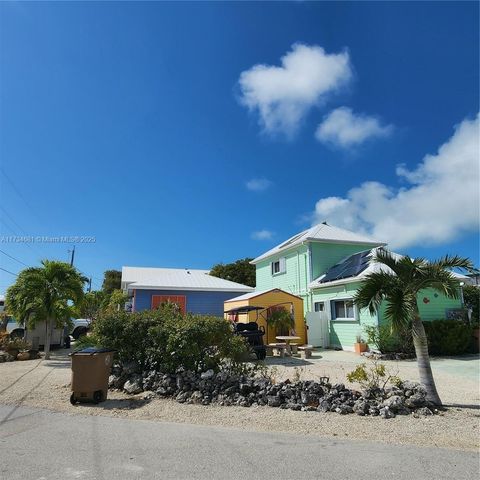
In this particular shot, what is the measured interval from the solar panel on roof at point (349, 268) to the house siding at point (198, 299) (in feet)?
22.0

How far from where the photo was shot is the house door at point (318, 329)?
1959 cm

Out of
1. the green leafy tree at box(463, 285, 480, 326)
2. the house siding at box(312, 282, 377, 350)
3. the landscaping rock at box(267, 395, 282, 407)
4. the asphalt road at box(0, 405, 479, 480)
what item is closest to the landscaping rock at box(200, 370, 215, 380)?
the landscaping rock at box(267, 395, 282, 407)

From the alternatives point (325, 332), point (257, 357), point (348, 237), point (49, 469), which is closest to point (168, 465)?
point (49, 469)

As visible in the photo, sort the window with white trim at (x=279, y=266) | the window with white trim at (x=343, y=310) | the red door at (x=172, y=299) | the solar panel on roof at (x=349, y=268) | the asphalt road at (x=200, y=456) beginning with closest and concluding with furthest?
1. the asphalt road at (x=200, y=456)
2. the window with white trim at (x=343, y=310)
3. the solar panel on roof at (x=349, y=268)
4. the red door at (x=172, y=299)
5. the window with white trim at (x=279, y=266)

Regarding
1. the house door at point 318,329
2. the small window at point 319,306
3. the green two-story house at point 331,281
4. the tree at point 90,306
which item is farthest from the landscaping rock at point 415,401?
the small window at point 319,306

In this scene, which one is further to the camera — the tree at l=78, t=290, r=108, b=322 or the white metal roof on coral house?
the white metal roof on coral house

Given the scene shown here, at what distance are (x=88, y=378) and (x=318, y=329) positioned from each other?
13.6 meters

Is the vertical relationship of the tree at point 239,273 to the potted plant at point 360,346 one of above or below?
above

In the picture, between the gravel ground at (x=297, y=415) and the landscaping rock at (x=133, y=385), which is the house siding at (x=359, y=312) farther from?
the landscaping rock at (x=133, y=385)

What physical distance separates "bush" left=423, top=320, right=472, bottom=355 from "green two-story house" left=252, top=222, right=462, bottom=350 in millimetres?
1058

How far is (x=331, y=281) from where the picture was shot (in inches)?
781

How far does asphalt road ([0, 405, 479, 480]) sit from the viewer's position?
4.53 meters

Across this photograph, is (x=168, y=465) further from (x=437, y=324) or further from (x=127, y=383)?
(x=437, y=324)

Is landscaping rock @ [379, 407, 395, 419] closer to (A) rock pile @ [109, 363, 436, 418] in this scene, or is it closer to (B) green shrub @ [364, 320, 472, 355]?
(A) rock pile @ [109, 363, 436, 418]
